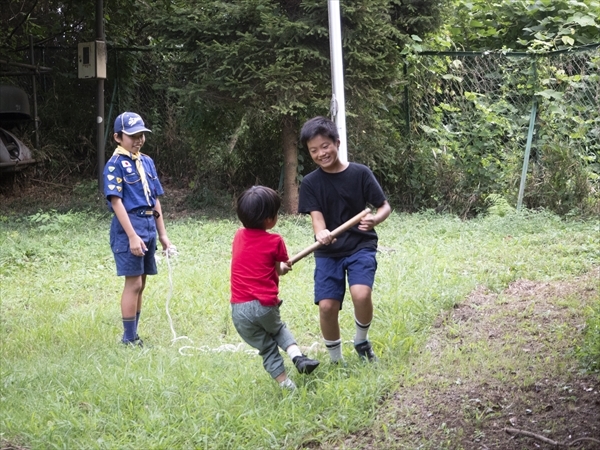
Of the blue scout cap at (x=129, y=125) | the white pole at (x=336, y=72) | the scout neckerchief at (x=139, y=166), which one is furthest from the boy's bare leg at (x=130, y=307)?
the white pole at (x=336, y=72)

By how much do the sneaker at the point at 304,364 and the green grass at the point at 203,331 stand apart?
11 cm

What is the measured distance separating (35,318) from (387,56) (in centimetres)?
616

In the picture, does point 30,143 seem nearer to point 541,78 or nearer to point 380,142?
point 380,142

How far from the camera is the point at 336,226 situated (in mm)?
4730

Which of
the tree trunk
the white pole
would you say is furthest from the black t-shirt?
the tree trunk

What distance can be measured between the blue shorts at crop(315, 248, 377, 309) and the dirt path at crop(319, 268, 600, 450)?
0.62 m

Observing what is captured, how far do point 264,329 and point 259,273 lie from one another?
322 millimetres

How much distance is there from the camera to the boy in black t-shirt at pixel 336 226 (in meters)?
4.62

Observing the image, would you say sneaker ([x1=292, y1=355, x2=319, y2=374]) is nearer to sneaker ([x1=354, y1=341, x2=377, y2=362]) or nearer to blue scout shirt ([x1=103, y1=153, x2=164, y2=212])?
sneaker ([x1=354, y1=341, x2=377, y2=362])

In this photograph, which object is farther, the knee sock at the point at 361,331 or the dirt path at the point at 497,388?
the knee sock at the point at 361,331

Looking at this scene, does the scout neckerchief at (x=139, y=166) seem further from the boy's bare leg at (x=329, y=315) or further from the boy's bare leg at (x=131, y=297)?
the boy's bare leg at (x=329, y=315)

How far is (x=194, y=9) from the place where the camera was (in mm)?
10367

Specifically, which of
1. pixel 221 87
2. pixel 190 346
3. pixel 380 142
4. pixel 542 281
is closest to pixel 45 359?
pixel 190 346

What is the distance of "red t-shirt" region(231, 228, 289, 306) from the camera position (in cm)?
436
